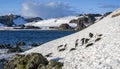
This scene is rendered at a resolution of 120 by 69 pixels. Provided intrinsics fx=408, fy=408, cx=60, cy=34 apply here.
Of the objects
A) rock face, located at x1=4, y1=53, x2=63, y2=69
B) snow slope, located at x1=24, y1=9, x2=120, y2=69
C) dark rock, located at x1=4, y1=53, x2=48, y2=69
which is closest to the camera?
snow slope, located at x1=24, y1=9, x2=120, y2=69

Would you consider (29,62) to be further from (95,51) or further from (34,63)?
(95,51)

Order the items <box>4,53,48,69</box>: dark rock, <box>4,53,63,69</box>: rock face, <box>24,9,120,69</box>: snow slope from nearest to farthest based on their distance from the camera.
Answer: <box>24,9,120,69</box>: snow slope, <box>4,53,63,69</box>: rock face, <box>4,53,48,69</box>: dark rock

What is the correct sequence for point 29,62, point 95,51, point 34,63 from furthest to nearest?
point 95,51 → point 29,62 → point 34,63

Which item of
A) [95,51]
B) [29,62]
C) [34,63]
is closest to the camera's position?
[34,63]

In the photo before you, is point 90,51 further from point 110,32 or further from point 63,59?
point 110,32

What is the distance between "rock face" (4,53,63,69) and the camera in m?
34.5

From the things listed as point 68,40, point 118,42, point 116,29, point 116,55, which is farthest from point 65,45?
point 116,55

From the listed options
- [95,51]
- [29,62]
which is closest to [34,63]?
[29,62]

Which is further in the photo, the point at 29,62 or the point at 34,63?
the point at 29,62

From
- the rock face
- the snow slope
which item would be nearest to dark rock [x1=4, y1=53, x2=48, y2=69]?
the rock face

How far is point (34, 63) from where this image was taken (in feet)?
119

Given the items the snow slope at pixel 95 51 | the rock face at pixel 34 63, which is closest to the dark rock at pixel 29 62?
the rock face at pixel 34 63

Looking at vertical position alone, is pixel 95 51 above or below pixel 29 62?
above

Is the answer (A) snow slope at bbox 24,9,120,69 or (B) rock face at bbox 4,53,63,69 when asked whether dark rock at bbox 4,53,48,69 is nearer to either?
(B) rock face at bbox 4,53,63,69
